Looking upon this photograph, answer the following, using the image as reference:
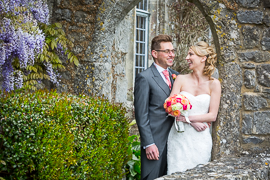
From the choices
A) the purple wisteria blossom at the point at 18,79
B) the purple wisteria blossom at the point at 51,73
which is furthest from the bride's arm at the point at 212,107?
the purple wisteria blossom at the point at 18,79

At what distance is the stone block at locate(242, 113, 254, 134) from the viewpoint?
3.78 metres

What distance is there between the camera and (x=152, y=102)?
345 cm

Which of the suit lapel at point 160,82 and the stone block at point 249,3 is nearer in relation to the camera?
the suit lapel at point 160,82

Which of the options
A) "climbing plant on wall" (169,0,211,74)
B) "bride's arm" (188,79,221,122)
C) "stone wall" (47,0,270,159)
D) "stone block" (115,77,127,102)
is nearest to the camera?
"bride's arm" (188,79,221,122)

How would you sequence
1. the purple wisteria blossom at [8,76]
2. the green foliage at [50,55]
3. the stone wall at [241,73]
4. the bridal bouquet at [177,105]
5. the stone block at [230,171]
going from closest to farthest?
the stone block at [230,171] < the bridal bouquet at [177,105] < the stone wall at [241,73] < the purple wisteria blossom at [8,76] < the green foliage at [50,55]

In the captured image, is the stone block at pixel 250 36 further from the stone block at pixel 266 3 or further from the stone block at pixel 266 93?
the stone block at pixel 266 93

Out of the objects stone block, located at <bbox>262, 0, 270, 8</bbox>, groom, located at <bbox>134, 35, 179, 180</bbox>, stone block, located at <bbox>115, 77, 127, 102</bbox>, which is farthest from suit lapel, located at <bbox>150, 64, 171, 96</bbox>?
stone block, located at <bbox>115, 77, 127, 102</bbox>

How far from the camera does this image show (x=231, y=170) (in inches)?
111

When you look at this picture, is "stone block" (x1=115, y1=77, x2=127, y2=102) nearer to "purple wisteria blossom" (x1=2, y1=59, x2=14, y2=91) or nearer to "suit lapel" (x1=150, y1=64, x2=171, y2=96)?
"purple wisteria blossom" (x1=2, y1=59, x2=14, y2=91)

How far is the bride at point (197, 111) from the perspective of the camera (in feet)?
10.9

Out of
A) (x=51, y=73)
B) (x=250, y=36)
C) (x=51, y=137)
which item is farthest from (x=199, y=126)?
(x=51, y=73)

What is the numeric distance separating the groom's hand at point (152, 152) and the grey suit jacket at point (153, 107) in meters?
0.06

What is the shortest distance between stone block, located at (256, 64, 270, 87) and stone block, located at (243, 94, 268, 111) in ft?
0.56

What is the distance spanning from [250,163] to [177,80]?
3.42ft
